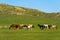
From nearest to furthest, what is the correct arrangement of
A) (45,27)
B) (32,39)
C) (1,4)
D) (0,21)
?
(32,39) → (45,27) → (0,21) → (1,4)

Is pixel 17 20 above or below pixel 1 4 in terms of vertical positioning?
below

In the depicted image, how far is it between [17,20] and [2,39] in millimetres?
42190

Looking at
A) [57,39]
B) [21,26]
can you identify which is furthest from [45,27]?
[57,39]

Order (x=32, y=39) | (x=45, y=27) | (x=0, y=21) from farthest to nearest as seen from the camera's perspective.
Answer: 1. (x=0, y=21)
2. (x=45, y=27)
3. (x=32, y=39)

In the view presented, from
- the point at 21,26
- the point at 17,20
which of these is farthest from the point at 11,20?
the point at 21,26

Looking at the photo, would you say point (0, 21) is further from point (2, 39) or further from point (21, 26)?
point (2, 39)

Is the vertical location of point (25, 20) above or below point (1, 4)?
below

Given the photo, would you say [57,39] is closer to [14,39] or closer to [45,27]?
[14,39]

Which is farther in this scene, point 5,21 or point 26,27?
point 5,21

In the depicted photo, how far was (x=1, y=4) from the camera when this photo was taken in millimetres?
112562

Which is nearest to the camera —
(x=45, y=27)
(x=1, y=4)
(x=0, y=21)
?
(x=45, y=27)

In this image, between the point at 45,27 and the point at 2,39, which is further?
the point at 45,27

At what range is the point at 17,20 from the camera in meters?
71.0

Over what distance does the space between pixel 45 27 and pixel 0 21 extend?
23514 mm
